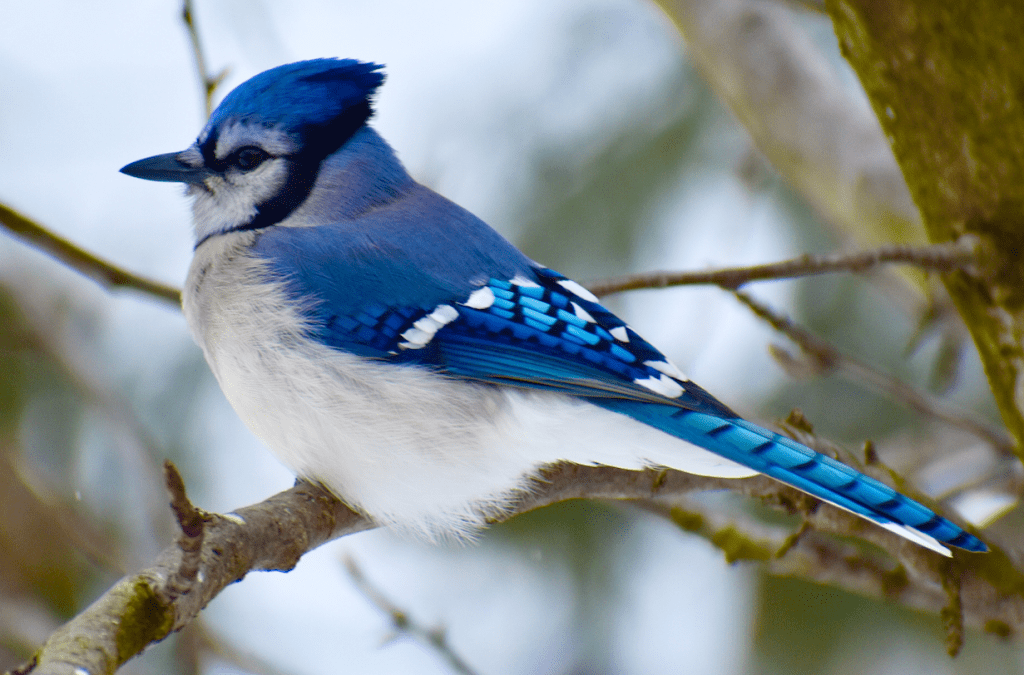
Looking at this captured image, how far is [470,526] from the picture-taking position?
1.83 metres

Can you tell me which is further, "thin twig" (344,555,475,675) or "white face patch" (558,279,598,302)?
"thin twig" (344,555,475,675)

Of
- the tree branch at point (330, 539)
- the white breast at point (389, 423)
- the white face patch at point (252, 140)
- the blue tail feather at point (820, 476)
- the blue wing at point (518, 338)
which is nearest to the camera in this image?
the tree branch at point (330, 539)

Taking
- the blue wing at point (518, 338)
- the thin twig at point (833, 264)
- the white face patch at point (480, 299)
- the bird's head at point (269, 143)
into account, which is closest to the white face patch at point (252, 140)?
the bird's head at point (269, 143)

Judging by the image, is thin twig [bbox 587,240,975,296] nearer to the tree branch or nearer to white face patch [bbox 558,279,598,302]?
white face patch [bbox 558,279,598,302]

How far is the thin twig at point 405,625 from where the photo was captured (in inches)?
75.2

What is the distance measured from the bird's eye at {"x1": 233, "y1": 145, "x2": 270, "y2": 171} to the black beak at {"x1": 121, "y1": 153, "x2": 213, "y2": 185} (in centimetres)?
7

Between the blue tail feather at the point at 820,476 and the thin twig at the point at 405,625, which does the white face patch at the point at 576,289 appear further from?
the thin twig at the point at 405,625

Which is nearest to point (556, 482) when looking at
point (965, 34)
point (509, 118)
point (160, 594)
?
point (160, 594)

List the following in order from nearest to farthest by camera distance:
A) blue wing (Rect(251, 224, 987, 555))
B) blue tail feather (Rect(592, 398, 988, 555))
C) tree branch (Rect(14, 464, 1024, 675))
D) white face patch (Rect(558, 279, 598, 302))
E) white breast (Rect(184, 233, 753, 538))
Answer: tree branch (Rect(14, 464, 1024, 675)) → blue tail feather (Rect(592, 398, 988, 555)) → blue wing (Rect(251, 224, 987, 555)) → white breast (Rect(184, 233, 753, 538)) → white face patch (Rect(558, 279, 598, 302))

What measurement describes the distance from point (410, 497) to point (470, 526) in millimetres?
180

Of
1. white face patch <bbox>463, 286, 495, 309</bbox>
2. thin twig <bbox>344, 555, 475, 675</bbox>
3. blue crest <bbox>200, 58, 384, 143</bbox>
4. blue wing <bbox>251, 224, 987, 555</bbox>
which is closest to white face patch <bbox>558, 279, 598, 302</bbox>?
blue wing <bbox>251, 224, 987, 555</bbox>

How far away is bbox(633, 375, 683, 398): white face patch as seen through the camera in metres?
1.54

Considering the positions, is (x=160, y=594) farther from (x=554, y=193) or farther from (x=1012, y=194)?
(x=554, y=193)

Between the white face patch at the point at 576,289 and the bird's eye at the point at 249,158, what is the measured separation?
0.70m
